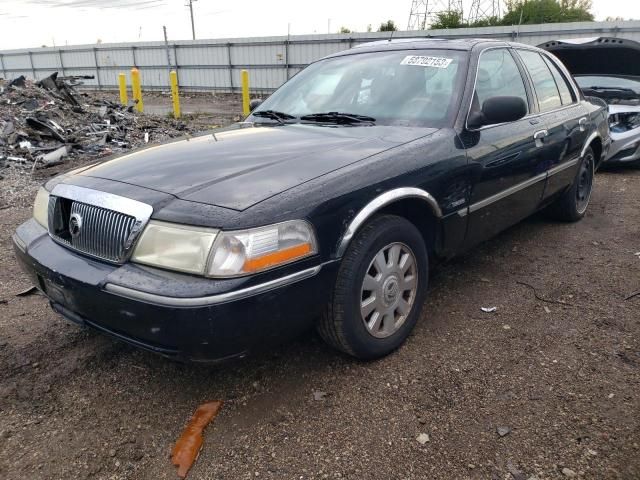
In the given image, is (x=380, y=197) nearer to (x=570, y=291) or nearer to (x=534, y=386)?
(x=534, y=386)

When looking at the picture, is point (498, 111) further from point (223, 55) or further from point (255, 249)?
point (223, 55)

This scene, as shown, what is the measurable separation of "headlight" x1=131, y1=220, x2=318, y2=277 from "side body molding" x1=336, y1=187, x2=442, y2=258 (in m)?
0.25

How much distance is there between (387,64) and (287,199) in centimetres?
184

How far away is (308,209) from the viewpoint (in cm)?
225

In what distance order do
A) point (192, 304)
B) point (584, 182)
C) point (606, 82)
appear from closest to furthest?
point (192, 304) → point (584, 182) → point (606, 82)

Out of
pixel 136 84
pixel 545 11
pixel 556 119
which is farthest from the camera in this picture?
pixel 545 11

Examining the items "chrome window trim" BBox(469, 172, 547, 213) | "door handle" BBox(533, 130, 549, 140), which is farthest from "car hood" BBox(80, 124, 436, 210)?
"door handle" BBox(533, 130, 549, 140)

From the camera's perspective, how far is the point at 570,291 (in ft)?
12.1

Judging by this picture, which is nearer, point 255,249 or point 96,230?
point 255,249

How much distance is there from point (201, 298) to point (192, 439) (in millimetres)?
700

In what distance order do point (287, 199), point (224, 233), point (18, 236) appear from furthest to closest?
1. point (18, 236)
2. point (287, 199)
3. point (224, 233)

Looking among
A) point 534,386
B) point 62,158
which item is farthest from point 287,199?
point 62,158

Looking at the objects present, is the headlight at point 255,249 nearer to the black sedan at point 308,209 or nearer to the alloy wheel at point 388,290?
the black sedan at point 308,209

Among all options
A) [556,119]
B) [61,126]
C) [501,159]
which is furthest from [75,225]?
[61,126]
